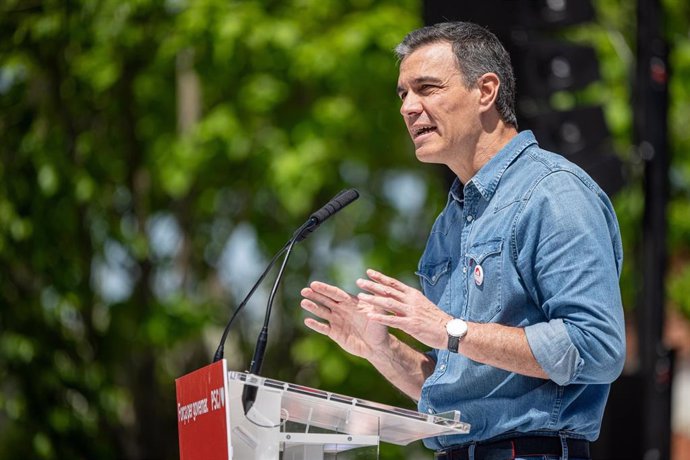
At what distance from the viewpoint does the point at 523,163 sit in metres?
2.75

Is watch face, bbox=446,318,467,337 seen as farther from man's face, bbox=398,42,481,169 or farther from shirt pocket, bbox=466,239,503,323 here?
man's face, bbox=398,42,481,169

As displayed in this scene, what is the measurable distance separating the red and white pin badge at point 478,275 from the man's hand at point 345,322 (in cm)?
29

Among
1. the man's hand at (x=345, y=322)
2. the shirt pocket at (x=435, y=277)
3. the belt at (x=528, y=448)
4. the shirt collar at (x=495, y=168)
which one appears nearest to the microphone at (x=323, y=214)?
the man's hand at (x=345, y=322)

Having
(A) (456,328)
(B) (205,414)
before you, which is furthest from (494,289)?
(B) (205,414)

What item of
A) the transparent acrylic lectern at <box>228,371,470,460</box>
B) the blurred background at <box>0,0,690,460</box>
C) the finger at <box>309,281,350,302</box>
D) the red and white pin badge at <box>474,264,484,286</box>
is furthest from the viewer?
the blurred background at <box>0,0,690,460</box>

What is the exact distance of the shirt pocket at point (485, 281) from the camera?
262 centimetres

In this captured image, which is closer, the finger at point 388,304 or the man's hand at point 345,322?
the finger at point 388,304

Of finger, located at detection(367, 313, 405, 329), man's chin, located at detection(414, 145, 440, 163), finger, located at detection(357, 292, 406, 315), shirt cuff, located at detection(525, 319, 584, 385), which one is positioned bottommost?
shirt cuff, located at detection(525, 319, 584, 385)

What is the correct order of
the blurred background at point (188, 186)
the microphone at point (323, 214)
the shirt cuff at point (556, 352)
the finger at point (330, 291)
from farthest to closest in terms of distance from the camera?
the blurred background at point (188, 186) < the microphone at point (323, 214) < the finger at point (330, 291) < the shirt cuff at point (556, 352)

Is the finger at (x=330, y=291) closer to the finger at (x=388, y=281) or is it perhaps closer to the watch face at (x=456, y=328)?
the finger at (x=388, y=281)

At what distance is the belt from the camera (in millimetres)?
2566

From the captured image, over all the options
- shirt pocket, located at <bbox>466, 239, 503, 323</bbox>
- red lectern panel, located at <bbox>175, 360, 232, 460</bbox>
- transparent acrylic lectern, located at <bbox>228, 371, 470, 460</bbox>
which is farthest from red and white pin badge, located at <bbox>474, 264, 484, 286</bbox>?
red lectern panel, located at <bbox>175, 360, 232, 460</bbox>

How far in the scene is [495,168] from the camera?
2777 mm

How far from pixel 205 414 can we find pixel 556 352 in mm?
753
